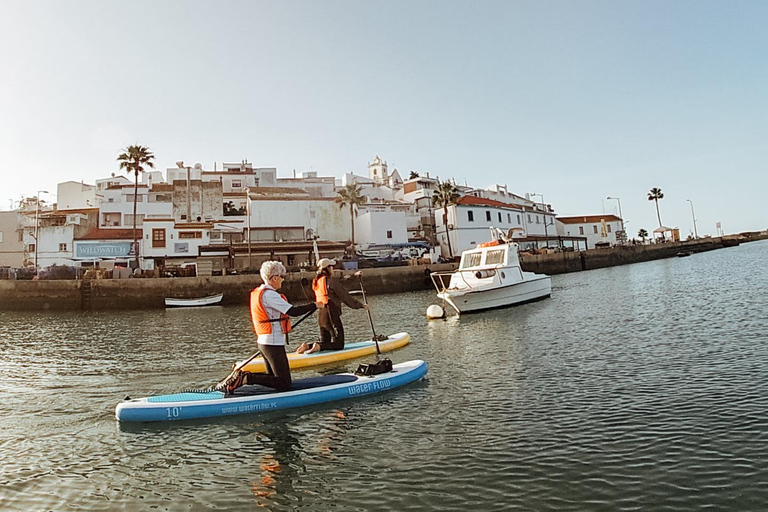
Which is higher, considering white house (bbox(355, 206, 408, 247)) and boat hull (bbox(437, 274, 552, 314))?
white house (bbox(355, 206, 408, 247))

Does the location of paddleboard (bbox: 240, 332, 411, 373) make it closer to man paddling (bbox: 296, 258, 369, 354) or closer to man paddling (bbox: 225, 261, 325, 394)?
man paddling (bbox: 296, 258, 369, 354)

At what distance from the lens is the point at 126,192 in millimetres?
59000

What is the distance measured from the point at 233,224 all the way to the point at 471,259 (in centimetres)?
3693

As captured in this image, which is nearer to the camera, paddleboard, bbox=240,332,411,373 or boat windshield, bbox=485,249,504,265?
paddleboard, bbox=240,332,411,373

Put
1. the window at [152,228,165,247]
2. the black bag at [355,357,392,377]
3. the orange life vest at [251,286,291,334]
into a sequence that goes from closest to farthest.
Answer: the orange life vest at [251,286,291,334] < the black bag at [355,357,392,377] < the window at [152,228,165,247]

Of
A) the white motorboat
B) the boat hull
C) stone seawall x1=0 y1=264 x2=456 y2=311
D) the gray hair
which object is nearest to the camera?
the gray hair

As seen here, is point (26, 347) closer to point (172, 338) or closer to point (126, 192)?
point (172, 338)

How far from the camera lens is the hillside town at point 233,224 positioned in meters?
50.5

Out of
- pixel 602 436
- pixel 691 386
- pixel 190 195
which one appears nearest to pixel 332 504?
pixel 602 436

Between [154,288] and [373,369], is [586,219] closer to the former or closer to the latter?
[154,288]

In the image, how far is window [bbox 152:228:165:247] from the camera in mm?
50344

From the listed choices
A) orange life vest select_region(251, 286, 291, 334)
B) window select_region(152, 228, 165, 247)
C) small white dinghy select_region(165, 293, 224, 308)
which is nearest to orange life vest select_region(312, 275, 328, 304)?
orange life vest select_region(251, 286, 291, 334)

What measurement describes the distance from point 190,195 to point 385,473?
60320 mm

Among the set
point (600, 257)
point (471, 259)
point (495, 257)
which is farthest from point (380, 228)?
point (495, 257)
